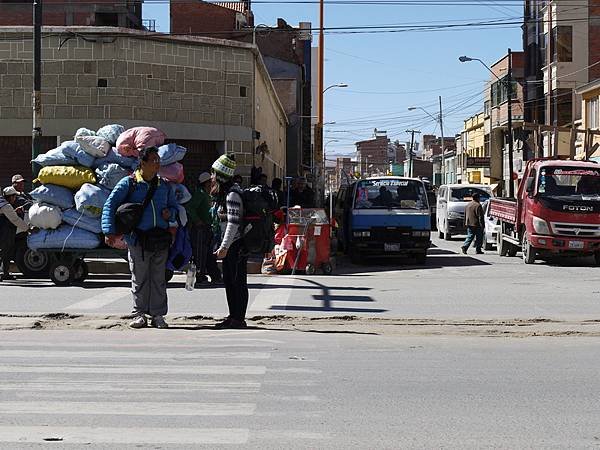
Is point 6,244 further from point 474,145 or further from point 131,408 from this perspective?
point 474,145

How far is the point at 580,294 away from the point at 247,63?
504 inches

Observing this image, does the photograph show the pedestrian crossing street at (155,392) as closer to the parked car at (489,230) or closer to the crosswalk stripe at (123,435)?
the crosswalk stripe at (123,435)

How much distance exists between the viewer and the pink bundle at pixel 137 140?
14547 millimetres

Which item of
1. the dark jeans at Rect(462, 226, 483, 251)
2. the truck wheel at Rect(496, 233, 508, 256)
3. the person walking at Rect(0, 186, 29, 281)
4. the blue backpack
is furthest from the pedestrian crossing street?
the dark jeans at Rect(462, 226, 483, 251)

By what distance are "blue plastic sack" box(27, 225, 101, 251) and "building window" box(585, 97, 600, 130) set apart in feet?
115

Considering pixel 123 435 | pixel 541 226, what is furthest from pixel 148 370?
pixel 541 226

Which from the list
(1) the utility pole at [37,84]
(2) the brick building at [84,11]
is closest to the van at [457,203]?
(1) the utility pole at [37,84]

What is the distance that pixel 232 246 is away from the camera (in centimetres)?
1060

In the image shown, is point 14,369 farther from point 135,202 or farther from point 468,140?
point 468,140

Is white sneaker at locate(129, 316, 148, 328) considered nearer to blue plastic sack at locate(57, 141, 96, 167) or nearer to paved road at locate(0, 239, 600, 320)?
paved road at locate(0, 239, 600, 320)

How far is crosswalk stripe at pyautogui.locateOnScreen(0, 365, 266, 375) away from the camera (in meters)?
8.13

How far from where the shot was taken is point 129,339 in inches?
393

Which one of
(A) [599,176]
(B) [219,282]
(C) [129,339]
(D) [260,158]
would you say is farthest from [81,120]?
(C) [129,339]

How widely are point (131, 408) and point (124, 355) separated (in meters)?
2.22
